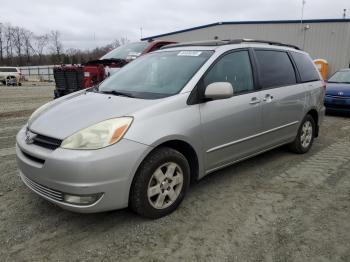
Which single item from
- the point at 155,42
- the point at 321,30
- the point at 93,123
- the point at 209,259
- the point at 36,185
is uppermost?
the point at 321,30

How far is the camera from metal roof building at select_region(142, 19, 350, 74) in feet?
65.2

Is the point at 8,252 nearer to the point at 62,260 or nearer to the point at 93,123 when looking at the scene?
the point at 62,260

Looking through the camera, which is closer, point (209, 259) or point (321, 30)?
point (209, 259)

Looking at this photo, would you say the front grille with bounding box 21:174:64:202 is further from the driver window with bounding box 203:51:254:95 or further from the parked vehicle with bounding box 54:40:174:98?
the parked vehicle with bounding box 54:40:174:98

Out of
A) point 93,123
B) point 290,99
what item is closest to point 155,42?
point 290,99

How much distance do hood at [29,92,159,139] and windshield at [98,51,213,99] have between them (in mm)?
223

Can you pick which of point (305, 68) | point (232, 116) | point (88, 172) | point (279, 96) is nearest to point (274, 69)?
point (279, 96)

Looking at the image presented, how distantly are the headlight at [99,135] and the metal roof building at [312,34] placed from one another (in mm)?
20326

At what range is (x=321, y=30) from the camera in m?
20.4

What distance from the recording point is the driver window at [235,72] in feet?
12.3

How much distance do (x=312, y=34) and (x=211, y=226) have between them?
20.5 metres

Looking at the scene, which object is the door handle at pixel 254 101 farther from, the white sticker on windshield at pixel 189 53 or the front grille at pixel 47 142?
the front grille at pixel 47 142

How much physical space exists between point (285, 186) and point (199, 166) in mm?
1222

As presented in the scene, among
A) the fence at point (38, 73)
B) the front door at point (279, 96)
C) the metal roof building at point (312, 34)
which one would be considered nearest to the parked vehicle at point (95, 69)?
the front door at point (279, 96)
